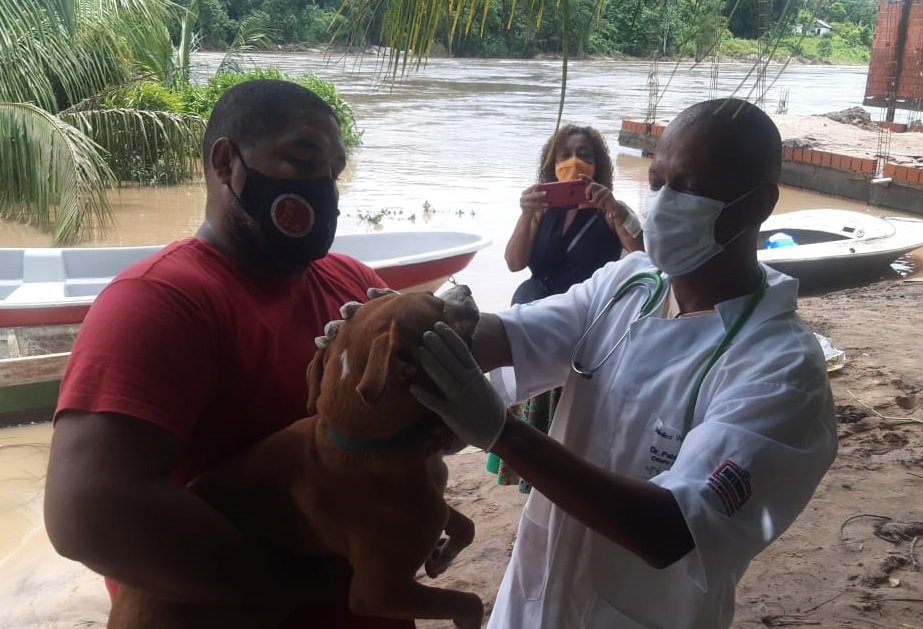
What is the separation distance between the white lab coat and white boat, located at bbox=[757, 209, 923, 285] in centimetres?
849

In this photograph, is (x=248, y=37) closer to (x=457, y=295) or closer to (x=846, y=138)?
(x=846, y=138)

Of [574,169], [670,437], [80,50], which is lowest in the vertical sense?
[670,437]

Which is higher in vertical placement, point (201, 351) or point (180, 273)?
point (180, 273)

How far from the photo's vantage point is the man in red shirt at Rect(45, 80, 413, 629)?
1.31 metres

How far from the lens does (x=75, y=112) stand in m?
13.9

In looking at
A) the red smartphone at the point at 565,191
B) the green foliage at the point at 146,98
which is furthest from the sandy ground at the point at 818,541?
the green foliage at the point at 146,98

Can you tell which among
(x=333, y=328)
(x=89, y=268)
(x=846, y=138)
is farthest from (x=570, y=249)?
(x=846, y=138)

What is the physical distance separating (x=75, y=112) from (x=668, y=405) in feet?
47.5

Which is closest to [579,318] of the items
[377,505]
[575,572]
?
[575,572]

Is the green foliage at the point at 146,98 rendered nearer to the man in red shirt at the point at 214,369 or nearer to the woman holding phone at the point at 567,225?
the woman holding phone at the point at 567,225

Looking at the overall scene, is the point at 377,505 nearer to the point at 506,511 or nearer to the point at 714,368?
the point at 714,368

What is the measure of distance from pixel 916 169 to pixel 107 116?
14534mm

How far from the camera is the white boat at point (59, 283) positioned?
21.5ft

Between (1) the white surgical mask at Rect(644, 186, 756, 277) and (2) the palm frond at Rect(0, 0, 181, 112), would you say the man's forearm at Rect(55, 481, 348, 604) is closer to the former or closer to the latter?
(1) the white surgical mask at Rect(644, 186, 756, 277)
